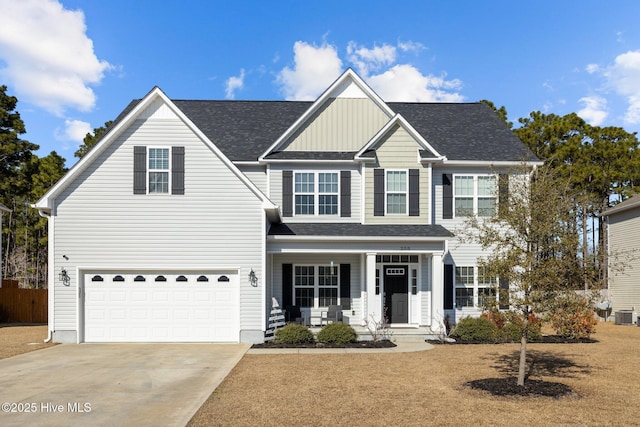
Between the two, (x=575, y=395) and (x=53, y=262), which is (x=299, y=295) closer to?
(x=53, y=262)

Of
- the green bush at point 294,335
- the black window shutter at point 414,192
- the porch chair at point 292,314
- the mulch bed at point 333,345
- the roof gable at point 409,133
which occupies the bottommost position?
the mulch bed at point 333,345

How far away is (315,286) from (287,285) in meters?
1.06

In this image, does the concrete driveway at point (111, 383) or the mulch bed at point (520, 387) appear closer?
the concrete driveway at point (111, 383)

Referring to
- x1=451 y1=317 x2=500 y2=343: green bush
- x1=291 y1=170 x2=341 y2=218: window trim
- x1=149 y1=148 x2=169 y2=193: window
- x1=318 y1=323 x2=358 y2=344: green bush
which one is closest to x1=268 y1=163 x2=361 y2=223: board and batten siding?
x1=291 y1=170 x2=341 y2=218: window trim

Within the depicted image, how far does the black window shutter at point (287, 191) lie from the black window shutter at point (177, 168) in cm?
421

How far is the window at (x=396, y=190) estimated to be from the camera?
20.8 metres

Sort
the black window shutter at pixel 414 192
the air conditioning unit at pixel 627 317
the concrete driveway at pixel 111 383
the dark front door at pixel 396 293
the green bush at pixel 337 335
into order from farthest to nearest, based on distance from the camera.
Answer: the air conditioning unit at pixel 627 317 → the dark front door at pixel 396 293 → the black window shutter at pixel 414 192 → the green bush at pixel 337 335 → the concrete driveway at pixel 111 383

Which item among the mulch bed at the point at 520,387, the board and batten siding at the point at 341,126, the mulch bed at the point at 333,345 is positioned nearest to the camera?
the mulch bed at the point at 520,387

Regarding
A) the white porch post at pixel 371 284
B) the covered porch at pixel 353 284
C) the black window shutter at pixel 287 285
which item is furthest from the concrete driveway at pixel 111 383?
the white porch post at pixel 371 284

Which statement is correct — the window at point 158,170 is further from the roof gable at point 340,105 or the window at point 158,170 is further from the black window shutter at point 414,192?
the black window shutter at point 414,192

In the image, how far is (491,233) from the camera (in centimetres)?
1118

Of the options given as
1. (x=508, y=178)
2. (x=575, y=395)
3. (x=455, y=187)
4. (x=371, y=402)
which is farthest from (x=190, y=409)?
(x=455, y=187)

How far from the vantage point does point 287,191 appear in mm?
21125

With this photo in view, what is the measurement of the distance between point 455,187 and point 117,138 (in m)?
12.4
